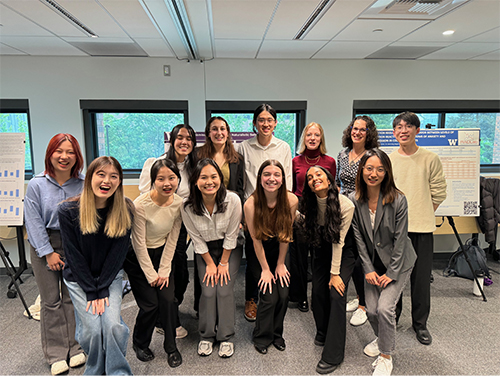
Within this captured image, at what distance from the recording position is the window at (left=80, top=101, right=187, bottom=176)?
3.95m

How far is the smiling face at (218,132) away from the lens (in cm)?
231

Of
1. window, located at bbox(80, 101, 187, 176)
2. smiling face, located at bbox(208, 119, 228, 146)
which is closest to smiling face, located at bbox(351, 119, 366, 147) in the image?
smiling face, located at bbox(208, 119, 228, 146)

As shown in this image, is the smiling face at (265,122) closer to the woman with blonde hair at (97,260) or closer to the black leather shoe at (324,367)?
the woman with blonde hair at (97,260)

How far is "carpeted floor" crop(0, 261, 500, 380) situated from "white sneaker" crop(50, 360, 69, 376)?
0.17ft

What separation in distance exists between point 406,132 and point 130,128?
3510mm

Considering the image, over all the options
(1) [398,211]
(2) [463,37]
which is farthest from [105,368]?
(2) [463,37]

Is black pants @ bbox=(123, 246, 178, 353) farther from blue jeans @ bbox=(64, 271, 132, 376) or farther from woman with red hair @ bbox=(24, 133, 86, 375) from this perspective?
woman with red hair @ bbox=(24, 133, 86, 375)

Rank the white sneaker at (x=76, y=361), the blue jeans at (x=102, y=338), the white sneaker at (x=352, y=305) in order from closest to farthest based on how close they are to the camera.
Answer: the blue jeans at (x=102, y=338) → the white sneaker at (x=76, y=361) → the white sneaker at (x=352, y=305)

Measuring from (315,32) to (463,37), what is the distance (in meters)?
1.65

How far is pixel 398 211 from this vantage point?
1.90m

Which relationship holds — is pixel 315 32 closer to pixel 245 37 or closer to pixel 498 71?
pixel 245 37

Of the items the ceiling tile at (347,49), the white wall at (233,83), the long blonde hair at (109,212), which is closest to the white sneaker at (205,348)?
the long blonde hair at (109,212)

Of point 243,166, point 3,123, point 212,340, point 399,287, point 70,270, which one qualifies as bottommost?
point 212,340

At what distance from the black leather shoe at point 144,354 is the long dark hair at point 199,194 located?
3.30 feet
